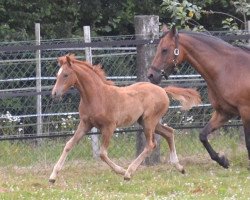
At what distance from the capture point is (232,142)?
42.4ft

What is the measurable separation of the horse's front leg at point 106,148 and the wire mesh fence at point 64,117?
4.17 feet

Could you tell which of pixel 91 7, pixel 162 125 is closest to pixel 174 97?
pixel 162 125

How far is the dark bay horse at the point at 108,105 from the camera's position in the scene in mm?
10844

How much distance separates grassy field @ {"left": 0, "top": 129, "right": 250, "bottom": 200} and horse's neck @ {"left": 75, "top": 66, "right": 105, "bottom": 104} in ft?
3.32

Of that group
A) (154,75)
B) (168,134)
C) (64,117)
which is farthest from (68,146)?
(64,117)

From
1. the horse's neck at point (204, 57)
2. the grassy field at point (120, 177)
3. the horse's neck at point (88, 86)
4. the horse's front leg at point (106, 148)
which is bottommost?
the grassy field at point (120, 177)

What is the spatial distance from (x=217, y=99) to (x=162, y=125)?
1.07 metres

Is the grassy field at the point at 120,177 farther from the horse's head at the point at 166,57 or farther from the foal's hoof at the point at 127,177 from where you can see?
the horse's head at the point at 166,57

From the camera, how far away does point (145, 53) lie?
488 inches

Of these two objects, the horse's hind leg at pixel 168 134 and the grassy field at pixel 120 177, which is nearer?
the grassy field at pixel 120 177

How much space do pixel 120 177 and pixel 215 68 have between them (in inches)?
72.6

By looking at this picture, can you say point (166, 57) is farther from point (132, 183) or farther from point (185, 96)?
point (132, 183)

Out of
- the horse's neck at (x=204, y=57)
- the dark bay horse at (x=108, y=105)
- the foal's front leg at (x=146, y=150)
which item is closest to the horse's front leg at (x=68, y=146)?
the dark bay horse at (x=108, y=105)

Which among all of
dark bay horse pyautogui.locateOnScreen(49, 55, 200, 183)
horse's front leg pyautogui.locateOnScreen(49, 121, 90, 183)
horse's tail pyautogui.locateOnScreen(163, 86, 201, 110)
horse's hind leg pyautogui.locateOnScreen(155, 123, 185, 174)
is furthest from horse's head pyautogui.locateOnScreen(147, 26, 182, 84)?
horse's front leg pyautogui.locateOnScreen(49, 121, 90, 183)
